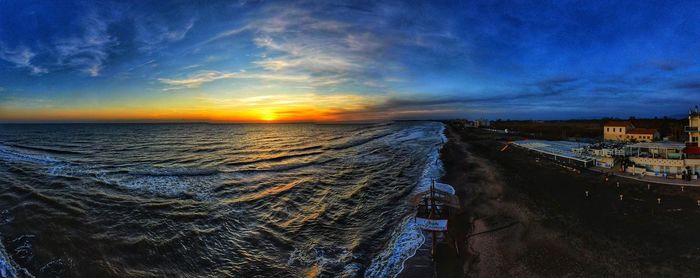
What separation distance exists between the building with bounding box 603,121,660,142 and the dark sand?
1281 inches

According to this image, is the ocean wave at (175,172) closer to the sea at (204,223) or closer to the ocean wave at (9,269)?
the sea at (204,223)

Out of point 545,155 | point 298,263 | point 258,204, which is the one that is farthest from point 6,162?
point 545,155

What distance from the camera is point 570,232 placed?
48.2ft

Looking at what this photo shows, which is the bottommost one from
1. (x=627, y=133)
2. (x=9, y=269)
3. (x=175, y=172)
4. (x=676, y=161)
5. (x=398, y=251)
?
(x=398, y=251)

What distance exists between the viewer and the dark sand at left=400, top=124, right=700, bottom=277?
1177 cm

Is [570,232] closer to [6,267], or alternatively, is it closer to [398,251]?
[398,251]

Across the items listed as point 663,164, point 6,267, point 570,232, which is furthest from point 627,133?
point 6,267

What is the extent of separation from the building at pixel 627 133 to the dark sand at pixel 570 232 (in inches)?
1281

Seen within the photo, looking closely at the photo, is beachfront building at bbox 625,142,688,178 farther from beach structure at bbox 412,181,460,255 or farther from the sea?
beach structure at bbox 412,181,460,255

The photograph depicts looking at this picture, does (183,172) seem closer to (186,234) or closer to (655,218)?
(186,234)

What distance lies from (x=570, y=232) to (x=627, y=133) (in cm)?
4903

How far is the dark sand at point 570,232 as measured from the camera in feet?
38.6

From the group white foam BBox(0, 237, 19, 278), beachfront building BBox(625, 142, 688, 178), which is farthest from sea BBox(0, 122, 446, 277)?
beachfront building BBox(625, 142, 688, 178)

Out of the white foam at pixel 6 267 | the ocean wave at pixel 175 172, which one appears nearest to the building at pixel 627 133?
the ocean wave at pixel 175 172
